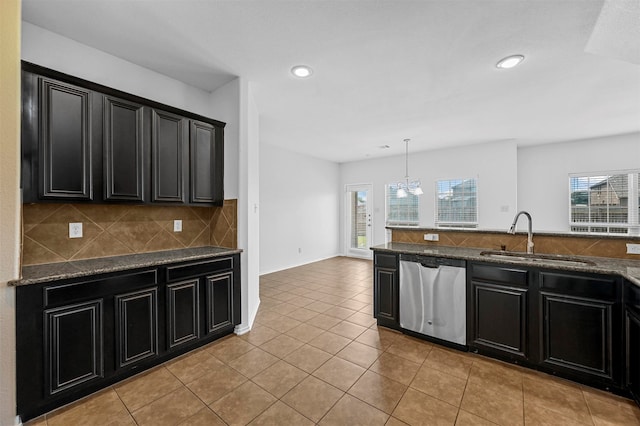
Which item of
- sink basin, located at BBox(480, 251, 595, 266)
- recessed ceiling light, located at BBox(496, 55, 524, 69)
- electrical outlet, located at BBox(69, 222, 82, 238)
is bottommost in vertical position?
sink basin, located at BBox(480, 251, 595, 266)

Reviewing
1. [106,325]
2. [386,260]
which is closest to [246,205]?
[106,325]

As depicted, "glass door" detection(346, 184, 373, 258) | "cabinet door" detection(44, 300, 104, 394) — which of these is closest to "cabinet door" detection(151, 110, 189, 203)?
"cabinet door" detection(44, 300, 104, 394)

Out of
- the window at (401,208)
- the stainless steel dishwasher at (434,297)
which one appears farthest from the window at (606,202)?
the stainless steel dishwasher at (434,297)

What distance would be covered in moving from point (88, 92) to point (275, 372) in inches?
108

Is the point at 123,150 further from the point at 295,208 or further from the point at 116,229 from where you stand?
the point at 295,208

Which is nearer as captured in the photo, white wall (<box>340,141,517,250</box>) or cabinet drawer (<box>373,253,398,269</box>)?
cabinet drawer (<box>373,253,398,269</box>)

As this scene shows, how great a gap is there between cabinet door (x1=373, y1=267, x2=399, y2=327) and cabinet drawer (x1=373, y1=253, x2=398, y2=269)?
0.04m

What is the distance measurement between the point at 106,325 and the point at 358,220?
6.35 m

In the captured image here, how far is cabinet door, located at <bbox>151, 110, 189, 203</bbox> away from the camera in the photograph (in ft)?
8.25

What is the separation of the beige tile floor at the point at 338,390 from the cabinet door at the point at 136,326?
20 centimetres

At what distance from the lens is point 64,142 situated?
200 cm

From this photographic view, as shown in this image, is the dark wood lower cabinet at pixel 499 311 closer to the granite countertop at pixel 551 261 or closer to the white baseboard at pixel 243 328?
the granite countertop at pixel 551 261

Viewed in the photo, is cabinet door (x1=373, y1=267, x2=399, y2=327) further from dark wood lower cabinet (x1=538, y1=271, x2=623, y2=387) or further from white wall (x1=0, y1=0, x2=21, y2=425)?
white wall (x1=0, y1=0, x2=21, y2=425)

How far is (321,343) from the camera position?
106 inches
